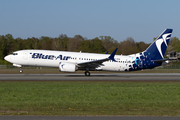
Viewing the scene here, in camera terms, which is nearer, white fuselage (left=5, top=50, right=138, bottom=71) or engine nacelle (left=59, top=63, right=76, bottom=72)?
engine nacelle (left=59, top=63, right=76, bottom=72)

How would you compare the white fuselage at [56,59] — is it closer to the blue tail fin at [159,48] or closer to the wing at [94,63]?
the wing at [94,63]

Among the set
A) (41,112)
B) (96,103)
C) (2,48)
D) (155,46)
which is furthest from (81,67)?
(2,48)

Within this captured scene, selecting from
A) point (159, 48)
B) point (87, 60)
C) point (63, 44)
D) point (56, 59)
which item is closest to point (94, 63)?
point (87, 60)

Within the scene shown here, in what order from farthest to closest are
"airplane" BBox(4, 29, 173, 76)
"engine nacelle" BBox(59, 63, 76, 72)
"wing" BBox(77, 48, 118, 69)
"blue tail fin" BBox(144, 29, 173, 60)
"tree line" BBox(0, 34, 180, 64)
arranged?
"tree line" BBox(0, 34, 180, 64)
"blue tail fin" BBox(144, 29, 173, 60)
"airplane" BBox(4, 29, 173, 76)
"wing" BBox(77, 48, 118, 69)
"engine nacelle" BBox(59, 63, 76, 72)

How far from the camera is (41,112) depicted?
9.84 meters

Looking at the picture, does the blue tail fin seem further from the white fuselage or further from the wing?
the wing

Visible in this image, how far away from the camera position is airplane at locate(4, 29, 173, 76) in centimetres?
3116

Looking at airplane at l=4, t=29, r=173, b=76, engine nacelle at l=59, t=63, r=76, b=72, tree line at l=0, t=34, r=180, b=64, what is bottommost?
engine nacelle at l=59, t=63, r=76, b=72

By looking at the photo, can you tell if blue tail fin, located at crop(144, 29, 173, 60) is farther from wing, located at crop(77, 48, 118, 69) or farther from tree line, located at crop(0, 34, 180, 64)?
tree line, located at crop(0, 34, 180, 64)

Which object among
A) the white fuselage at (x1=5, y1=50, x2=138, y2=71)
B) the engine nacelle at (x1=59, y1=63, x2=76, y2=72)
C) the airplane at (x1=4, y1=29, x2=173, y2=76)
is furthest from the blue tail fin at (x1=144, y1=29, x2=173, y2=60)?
the engine nacelle at (x1=59, y1=63, x2=76, y2=72)

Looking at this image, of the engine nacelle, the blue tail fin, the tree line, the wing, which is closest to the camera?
the engine nacelle

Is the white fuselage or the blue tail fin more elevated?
the blue tail fin

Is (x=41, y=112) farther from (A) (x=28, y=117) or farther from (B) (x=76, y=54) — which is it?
(B) (x=76, y=54)

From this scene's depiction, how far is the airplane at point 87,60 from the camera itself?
31156 millimetres
